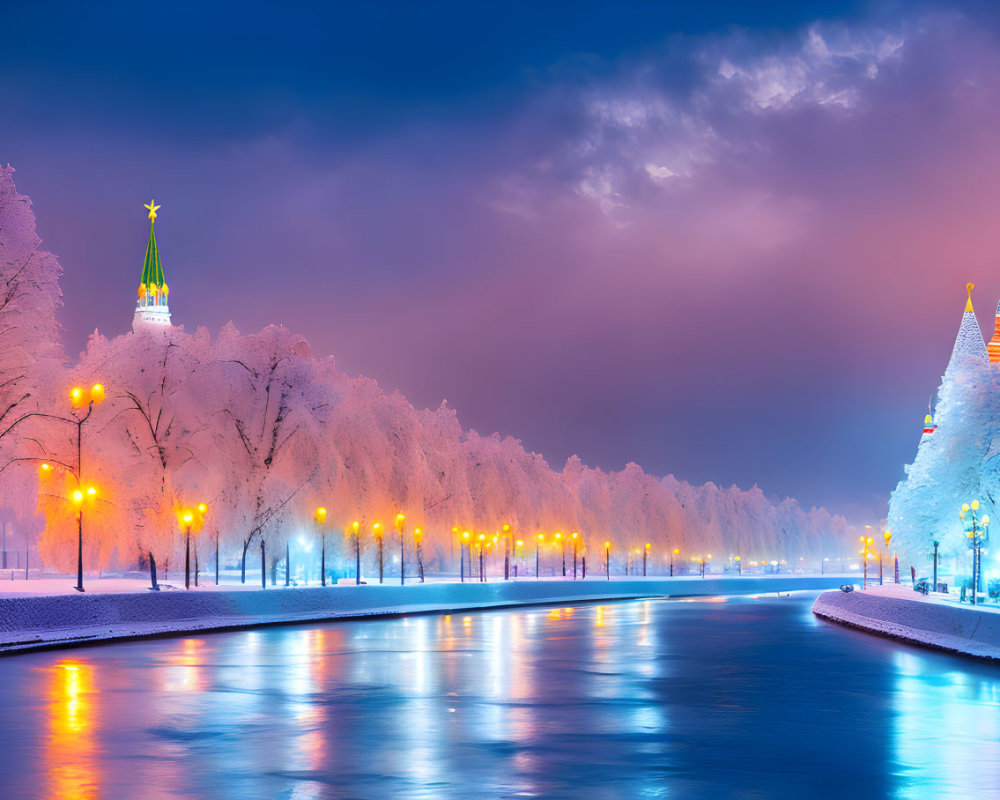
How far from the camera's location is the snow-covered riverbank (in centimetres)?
3203

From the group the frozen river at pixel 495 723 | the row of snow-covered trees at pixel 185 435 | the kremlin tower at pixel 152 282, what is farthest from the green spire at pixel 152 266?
the frozen river at pixel 495 723

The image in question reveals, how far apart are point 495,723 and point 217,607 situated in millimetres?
26460

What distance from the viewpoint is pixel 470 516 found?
8788 centimetres

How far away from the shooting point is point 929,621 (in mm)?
35469

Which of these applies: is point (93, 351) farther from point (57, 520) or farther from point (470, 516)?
point (470, 516)

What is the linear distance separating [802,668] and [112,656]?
51.0ft

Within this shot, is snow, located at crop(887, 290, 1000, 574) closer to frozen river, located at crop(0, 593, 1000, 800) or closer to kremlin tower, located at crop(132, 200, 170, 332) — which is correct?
frozen river, located at crop(0, 593, 1000, 800)

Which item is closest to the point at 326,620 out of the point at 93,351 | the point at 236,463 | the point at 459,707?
the point at 236,463

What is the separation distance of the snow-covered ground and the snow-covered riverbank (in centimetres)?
1838

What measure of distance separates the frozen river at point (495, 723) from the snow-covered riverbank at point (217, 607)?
197cm

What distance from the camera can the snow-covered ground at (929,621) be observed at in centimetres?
2978

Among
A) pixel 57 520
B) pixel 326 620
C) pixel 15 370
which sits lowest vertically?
pixel 326 620

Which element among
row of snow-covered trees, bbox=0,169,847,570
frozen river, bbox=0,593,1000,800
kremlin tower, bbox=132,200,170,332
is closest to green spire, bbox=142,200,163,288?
kremlin tower, bbox=132,200,170,332

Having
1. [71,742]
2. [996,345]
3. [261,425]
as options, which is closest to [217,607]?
[261,425]
